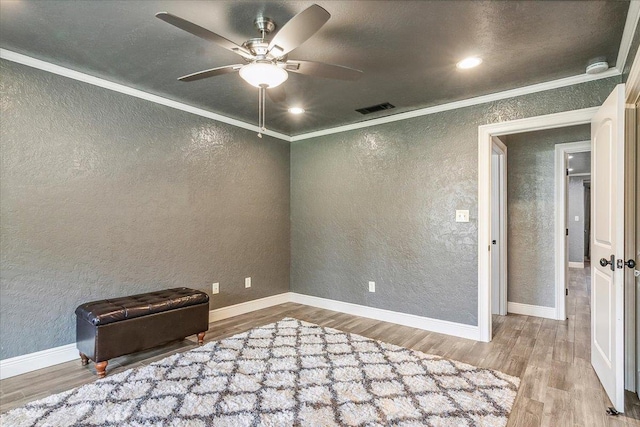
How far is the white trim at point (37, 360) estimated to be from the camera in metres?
2.48

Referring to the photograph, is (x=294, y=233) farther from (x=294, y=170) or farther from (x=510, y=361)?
(x=510, y=361)

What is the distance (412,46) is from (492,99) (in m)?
1.37

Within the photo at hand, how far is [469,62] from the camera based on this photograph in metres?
2.58

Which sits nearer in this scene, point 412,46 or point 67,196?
point 412,46

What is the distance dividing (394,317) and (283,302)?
1649 millimetres

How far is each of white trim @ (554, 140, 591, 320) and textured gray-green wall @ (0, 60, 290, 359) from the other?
370cm

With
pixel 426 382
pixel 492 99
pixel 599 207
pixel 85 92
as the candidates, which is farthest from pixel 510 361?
pixel 85 92

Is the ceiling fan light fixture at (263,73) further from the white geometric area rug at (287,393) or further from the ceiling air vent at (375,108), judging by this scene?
the white geometric area rug at (287,393)

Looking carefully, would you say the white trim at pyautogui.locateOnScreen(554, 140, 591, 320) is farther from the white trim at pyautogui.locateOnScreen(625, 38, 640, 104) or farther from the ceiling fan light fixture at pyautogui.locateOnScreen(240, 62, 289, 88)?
the ceiling fan light fixture at pyautogui.locateOnScreen(240, 62, 289, 88)

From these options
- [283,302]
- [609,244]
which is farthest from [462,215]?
Result: [283,302]

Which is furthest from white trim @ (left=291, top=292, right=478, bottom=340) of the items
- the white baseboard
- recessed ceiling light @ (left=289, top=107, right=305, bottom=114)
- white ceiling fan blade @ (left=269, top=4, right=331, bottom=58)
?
white ceiling fan blade @ (left=269, top=4, right=331, bottom=58)

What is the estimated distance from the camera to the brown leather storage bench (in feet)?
8.15

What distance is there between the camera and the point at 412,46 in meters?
2.35

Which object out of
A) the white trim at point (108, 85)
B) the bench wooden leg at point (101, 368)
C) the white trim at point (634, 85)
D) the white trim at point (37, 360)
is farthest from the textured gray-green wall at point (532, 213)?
the white trim at point (37, 360)
